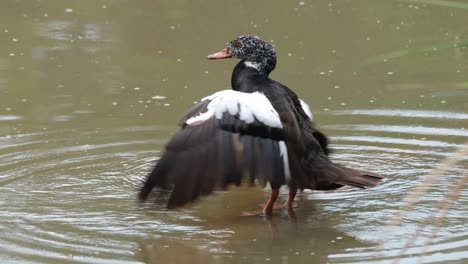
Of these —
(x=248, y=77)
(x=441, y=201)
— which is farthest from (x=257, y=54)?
(x=441, y=201)

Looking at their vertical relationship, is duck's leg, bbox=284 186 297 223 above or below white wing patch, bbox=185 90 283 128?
below

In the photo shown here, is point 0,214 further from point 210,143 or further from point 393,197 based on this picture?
point 393,197

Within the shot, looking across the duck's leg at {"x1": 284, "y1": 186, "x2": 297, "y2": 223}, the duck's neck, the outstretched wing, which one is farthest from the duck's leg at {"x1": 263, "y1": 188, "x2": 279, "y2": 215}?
the duck's neck

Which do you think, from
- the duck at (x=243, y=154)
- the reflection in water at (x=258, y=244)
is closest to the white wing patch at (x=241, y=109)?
the duck at (x=243, y=154)

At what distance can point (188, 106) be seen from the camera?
28.4ft

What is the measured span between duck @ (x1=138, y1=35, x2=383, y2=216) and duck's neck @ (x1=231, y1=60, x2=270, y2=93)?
0.11 meters

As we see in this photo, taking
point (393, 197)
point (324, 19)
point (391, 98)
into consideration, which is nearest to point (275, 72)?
point (391, 98)

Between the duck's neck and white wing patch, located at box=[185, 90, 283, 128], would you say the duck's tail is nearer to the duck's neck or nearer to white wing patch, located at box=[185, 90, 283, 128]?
white wing patch, located at box=[185, 90, 283, 128]

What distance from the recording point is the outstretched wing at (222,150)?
5816mm

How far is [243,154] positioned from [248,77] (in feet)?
3.44

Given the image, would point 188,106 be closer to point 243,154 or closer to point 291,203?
point 291,203

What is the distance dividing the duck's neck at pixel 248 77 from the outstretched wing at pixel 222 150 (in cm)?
53

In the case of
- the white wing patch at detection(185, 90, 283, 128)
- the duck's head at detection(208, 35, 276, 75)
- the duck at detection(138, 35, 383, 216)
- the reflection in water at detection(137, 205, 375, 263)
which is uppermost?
the duck's head at detection(208, 35, 276, 75)

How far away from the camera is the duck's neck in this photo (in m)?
6.66
